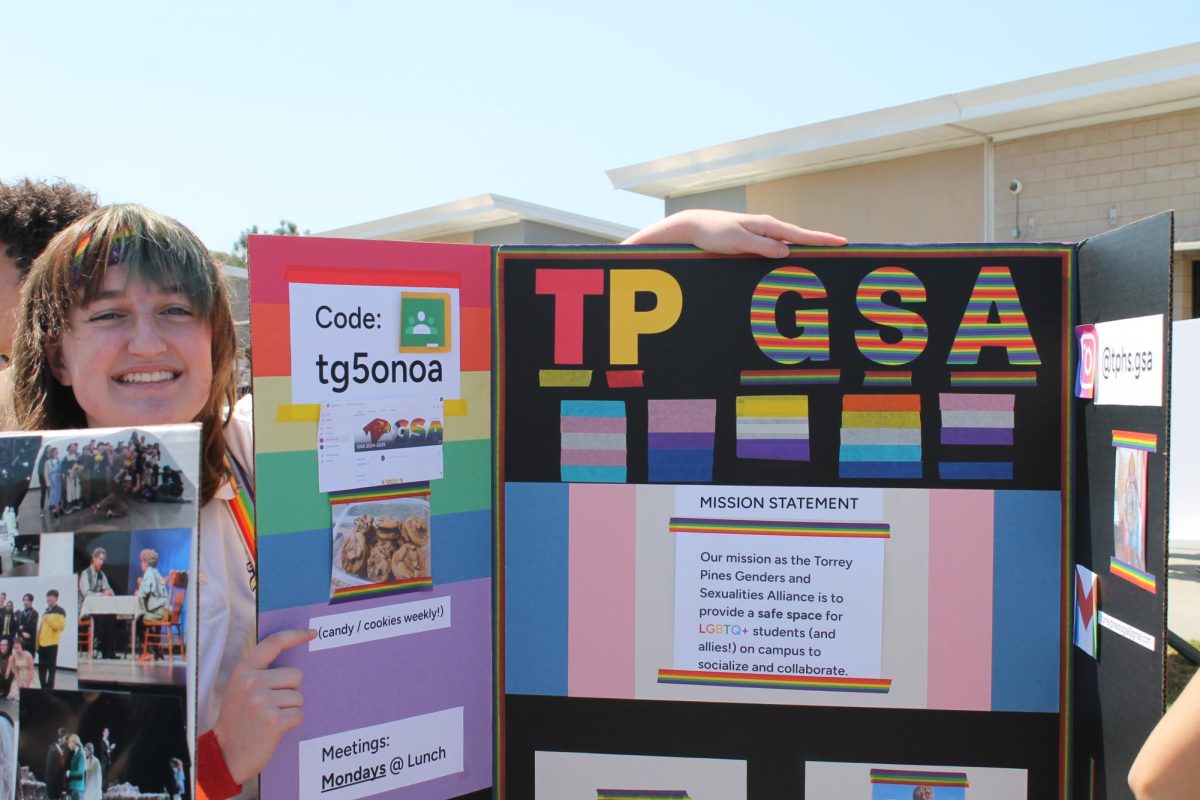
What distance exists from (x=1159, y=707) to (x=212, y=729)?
162 cm

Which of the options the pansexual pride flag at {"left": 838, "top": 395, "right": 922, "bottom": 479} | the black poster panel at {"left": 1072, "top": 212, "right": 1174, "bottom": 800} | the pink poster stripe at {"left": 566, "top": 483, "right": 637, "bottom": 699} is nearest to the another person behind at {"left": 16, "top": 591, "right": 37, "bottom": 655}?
the pink poster stripe at {"left": 566, "top": 483, "right": 637, "bottom": 699}

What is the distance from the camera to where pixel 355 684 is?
5.34 feet

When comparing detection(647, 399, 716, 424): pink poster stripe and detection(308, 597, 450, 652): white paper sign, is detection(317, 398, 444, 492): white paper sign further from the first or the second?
detection(647, 399, 716, 424): pink poster stripe

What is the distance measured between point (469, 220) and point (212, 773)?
13956 millimetres

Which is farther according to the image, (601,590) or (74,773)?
(601,590)

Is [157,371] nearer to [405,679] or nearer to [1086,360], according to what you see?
[405,679]

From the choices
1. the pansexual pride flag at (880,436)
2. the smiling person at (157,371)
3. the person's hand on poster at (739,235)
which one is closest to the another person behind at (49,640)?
the smiling person at (157,371)

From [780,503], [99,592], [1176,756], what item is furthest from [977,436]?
[99,592]

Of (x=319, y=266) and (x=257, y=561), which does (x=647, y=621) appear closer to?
Result: (x=257, y=561)

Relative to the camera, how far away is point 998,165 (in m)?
9.87

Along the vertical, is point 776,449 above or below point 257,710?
above

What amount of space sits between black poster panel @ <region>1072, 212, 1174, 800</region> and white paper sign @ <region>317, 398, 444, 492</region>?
4.14 ft

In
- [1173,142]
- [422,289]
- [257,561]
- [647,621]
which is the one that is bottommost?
[647,621]

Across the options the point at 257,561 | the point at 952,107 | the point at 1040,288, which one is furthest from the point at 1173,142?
the point at 257,561
